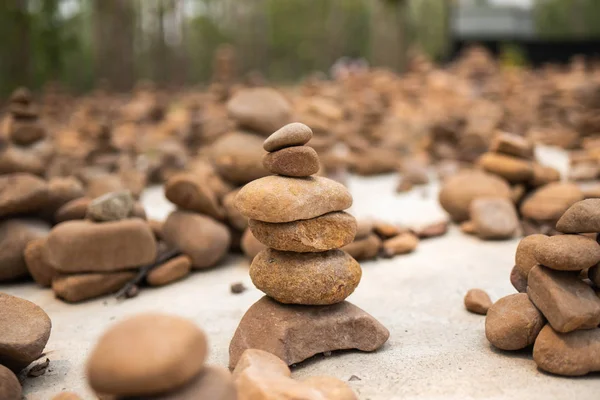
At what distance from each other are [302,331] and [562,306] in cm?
126

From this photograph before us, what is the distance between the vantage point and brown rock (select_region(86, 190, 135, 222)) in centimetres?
413

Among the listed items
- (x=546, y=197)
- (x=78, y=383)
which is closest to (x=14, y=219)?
(x=78, y=383)

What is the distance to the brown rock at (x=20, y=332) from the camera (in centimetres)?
281

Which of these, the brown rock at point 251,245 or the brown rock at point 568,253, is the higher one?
the brown rock at point 568,253

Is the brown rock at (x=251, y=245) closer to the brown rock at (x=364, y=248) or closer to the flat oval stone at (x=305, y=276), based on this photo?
the brown rock at (x=364, y=248)

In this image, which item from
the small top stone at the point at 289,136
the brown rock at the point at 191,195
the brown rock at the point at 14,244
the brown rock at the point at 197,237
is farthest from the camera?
the brown rock at the point at 191,195

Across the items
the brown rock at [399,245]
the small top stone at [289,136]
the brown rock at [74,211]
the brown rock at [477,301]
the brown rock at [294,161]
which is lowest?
the brown rock at [399,245]

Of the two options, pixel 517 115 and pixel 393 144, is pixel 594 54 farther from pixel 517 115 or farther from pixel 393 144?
pixel 393 144

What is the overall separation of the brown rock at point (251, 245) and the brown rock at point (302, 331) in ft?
4.73

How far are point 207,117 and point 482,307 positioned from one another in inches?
246

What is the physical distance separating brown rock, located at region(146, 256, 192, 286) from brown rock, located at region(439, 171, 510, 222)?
2.56m

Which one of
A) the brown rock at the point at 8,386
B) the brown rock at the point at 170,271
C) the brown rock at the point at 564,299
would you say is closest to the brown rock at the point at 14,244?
the brown rock at the point at 170,271

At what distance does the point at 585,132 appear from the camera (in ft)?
26.9

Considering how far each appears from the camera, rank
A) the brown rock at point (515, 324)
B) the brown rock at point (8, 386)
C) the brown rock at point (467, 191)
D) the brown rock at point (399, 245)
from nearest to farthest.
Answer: the brown rock at point (8, 386), the brown rock at point (515, 324), the brown rock at point (399, 245), the brown rock at point (467, 191)
